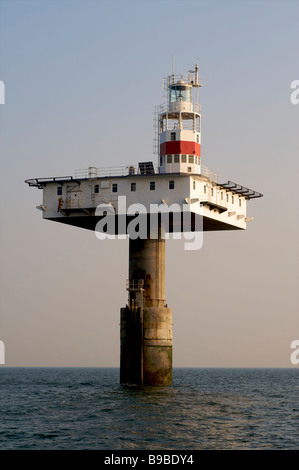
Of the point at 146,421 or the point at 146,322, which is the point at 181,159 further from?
the point at 146,421

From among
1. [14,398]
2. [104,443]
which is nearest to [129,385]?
[14,398]

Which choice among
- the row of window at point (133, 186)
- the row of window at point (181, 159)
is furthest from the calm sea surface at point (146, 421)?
the row of window at point (181, 159)

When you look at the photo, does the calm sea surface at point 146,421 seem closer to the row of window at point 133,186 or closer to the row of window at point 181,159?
the row of window at point 133,186

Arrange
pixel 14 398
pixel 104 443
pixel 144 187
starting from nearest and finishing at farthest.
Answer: pixel 104 443 → pixel 144 187 → pixel 14 398

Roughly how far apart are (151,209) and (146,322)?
31.1ft

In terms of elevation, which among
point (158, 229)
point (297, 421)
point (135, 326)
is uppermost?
point (158, 229)

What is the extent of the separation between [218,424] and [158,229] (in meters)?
24.3

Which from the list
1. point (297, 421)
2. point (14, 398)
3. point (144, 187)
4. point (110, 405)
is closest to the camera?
point (297, 421)

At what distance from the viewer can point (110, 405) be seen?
54375 mm

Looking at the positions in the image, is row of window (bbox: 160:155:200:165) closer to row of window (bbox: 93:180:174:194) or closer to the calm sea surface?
row of window (bbox: 93:180:174:194)

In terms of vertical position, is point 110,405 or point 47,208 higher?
point 47,208

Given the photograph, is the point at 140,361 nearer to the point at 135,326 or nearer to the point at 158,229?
the point at 135,326

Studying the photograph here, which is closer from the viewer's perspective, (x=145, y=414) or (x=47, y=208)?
(x=145, y=414)

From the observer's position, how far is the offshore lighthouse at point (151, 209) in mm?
63875
